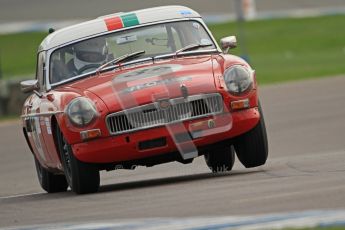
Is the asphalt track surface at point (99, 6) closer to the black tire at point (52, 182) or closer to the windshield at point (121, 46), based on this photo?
the black tire at point (52, 182)

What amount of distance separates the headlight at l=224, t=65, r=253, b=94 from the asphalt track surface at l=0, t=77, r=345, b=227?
0.71 meters

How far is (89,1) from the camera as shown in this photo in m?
41.6

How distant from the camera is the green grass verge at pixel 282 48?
28.8 metres

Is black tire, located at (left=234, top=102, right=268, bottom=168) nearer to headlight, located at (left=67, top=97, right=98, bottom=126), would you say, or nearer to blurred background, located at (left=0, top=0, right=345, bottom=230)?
blurred background, located at (left=0, top=0, right=345, bottom=230)

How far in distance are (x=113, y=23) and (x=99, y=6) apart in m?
29.0

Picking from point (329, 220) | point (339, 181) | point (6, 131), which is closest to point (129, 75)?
point (339, 181)

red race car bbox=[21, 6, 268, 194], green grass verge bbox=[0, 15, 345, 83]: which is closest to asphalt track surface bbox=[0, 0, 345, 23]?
green grass verge bbox=[0, 15, 345, 83]

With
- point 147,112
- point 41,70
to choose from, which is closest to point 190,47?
point 147,112

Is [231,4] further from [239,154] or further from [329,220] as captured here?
[329,220]

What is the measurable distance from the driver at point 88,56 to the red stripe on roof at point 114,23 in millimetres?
167

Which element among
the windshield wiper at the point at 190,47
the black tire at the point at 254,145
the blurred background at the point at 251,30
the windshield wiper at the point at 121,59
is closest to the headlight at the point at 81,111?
the windshield wiper at the point at 121,59

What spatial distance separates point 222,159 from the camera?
463 inches

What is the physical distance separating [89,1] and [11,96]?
55.8ft

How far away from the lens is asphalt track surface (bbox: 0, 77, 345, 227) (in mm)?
8047
